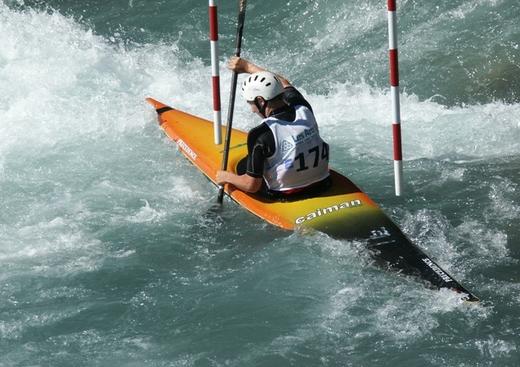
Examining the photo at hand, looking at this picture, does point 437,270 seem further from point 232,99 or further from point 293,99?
point 232,99

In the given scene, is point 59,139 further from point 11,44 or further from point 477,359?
point 477,359

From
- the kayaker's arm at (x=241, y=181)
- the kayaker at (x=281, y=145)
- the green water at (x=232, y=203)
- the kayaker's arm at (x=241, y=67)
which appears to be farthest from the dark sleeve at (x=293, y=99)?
the green water at (x=232, y=203)

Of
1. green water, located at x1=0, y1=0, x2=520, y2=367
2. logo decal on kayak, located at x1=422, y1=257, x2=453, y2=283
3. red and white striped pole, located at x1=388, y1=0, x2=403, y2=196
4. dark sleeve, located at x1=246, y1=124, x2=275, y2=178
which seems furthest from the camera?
dark sleeve, located at x1=246, y1=124, x2=275, y2=178

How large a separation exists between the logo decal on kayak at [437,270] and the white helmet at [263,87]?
1399mm

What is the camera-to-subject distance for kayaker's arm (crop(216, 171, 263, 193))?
22.1 ft

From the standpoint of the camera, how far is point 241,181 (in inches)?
270

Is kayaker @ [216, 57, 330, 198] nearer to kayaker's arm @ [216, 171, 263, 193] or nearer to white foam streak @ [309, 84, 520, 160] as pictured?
kayaker's arm @ [216, 171, 263, 193]

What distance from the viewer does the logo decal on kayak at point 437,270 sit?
592 cm

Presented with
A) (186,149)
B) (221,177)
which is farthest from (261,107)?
(186,149)

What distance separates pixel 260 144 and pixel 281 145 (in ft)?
0.44

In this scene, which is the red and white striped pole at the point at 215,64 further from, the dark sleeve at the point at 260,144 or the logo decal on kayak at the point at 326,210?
the logo decal on kayak at the point at 326,210

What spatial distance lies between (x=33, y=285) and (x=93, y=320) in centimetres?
61

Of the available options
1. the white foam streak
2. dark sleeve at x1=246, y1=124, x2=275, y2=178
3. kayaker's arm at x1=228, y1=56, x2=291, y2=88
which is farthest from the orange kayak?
the white foam streak

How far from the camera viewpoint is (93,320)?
5.98 meters
